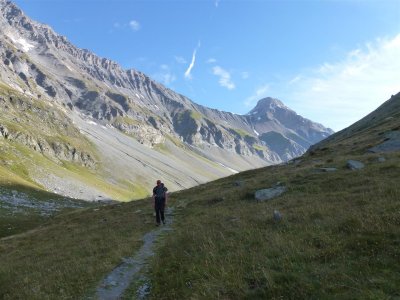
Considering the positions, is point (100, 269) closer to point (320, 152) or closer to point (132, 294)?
point (132, 294)

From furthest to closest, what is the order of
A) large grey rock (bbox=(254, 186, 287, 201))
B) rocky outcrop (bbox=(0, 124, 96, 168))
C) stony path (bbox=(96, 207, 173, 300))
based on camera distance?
rocky outcrop (bbox=(0, 124, 96, 168)) < large grey rock (bbox=(254, 186, 287, 201)) < stony path (bbox=(96, 207, 173, 300))

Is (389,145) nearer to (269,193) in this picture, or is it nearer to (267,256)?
(269,193)

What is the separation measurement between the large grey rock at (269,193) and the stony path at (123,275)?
9.52 meters

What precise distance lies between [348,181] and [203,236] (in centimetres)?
1299

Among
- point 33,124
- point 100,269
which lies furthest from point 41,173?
point 100,269

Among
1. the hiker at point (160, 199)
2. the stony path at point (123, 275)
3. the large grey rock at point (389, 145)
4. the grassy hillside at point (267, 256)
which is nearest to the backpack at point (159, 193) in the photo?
the hiker at point (160, 199)

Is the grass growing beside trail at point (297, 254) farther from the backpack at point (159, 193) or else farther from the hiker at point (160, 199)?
the backpack at point (159, 193)

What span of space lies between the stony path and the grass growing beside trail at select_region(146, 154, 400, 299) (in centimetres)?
97

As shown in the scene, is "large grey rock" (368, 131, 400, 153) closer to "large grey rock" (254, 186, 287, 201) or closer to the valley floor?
the valley floor

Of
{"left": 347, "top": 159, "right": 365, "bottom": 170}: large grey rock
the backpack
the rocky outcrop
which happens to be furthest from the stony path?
the rocky outcrop

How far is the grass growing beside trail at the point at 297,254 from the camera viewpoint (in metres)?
10.2

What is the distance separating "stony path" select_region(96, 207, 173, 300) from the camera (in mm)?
13797

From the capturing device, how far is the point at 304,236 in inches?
561

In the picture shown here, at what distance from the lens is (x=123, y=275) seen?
15.6 m
